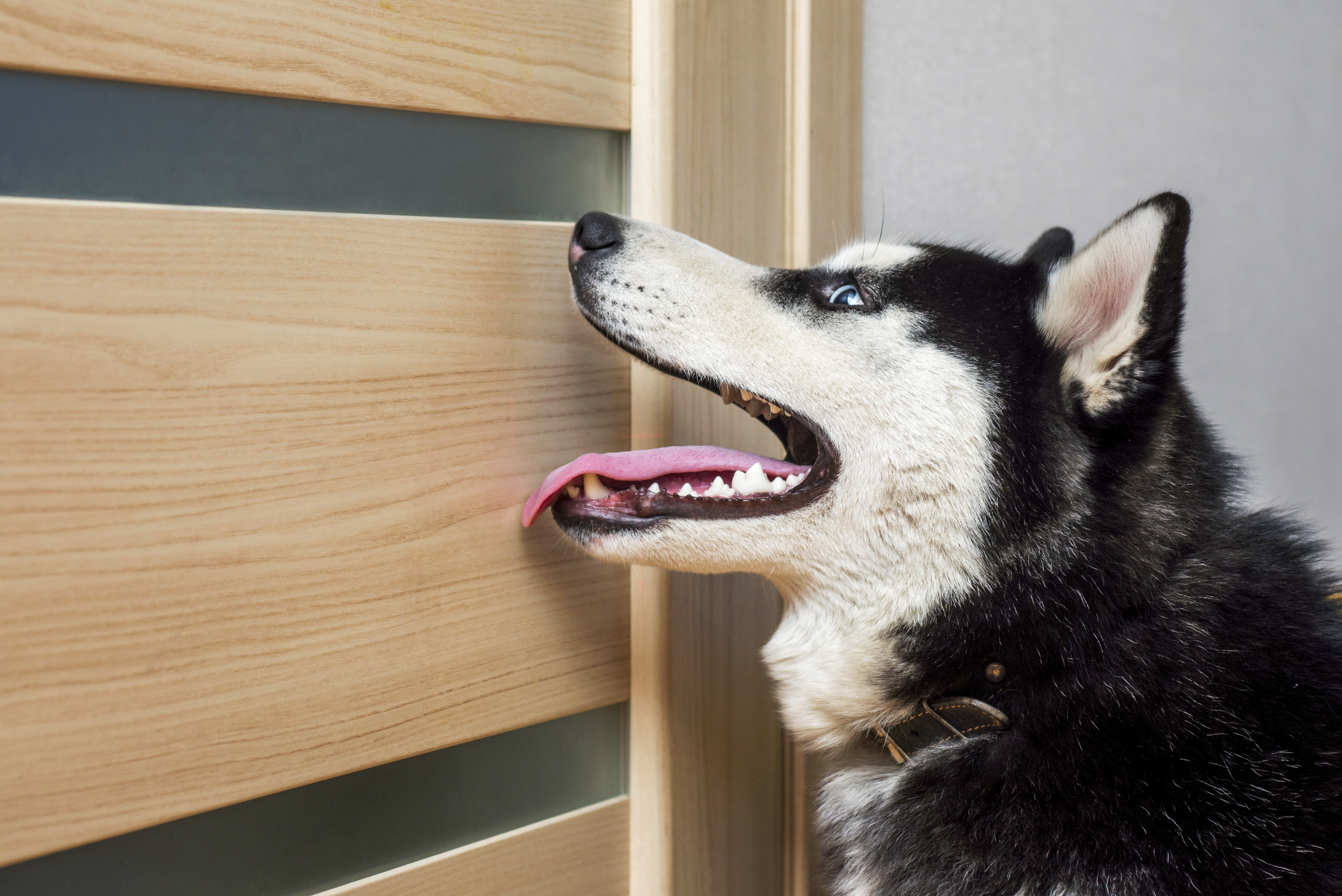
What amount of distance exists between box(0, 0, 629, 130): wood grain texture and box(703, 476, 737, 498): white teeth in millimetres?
495

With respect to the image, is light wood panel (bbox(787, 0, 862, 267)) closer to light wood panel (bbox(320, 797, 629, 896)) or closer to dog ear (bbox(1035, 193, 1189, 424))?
dog ear (bbox(1035, 193, 1189, 424))

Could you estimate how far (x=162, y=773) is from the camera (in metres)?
0.83

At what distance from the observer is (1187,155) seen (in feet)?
6.44

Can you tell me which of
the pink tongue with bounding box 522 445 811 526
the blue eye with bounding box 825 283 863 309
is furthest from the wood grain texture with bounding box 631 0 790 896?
the blue eye with bounding box 825 283 863 309

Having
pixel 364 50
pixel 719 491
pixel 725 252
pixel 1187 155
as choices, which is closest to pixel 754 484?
pixel 719 491

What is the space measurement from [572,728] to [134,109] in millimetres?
878

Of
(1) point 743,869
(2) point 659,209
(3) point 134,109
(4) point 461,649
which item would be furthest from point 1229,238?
(3) point 134,109

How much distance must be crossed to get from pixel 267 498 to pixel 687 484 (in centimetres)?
47

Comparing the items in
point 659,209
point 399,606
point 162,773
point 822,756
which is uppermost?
point 659,209

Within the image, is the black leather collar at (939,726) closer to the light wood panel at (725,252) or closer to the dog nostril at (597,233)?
the light wood panel at (725,252)

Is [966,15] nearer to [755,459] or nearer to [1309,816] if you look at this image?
[755,459]

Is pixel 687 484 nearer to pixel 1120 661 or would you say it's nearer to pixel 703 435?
pixel 703 435

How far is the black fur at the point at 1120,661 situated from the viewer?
834 mm

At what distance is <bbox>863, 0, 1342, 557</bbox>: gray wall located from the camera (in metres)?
1.53
